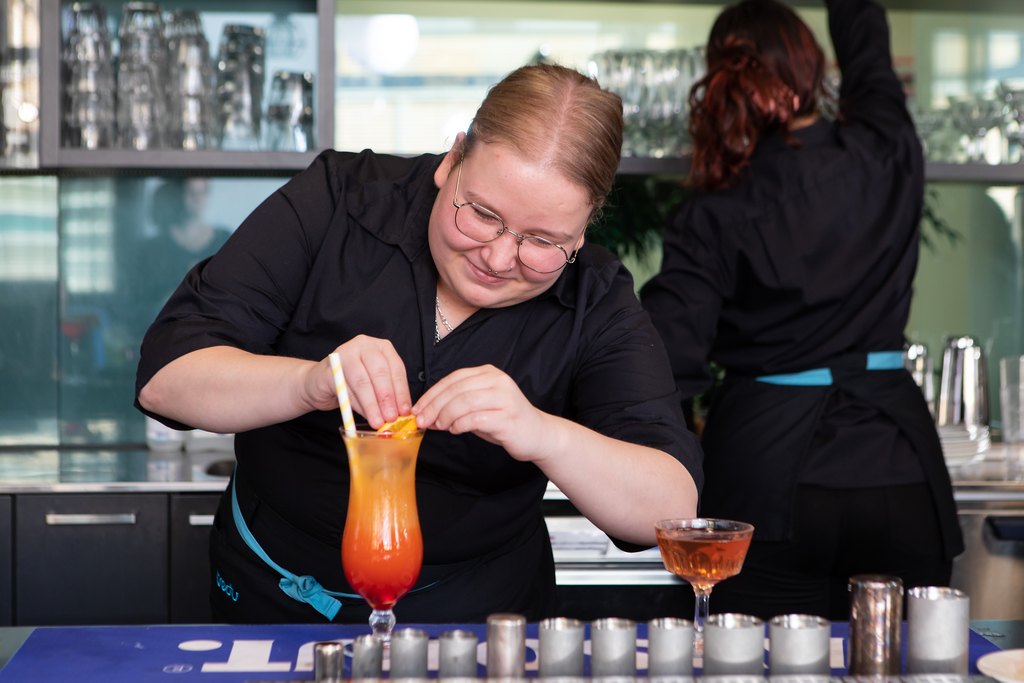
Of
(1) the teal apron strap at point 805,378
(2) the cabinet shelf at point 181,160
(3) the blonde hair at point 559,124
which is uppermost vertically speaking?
(2) the cabinet shelf at point 181,160

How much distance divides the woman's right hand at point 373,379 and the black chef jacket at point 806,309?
1248 millimetres

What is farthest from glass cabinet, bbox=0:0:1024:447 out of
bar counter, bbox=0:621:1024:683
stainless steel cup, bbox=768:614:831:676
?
stainless steel cup, bbox=768:614:831:676

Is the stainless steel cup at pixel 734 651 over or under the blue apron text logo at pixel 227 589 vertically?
over

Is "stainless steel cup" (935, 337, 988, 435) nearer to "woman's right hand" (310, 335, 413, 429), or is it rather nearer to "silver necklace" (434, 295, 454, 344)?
Answer: "silver necklace" (434, 295, 454, 344)

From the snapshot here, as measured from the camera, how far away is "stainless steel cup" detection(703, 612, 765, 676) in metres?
1.19

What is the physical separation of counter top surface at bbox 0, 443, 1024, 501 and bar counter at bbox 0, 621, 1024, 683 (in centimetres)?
108

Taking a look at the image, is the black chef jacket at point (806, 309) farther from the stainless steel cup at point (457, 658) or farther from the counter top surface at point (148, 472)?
the stainless steel cup at point (457, 658)

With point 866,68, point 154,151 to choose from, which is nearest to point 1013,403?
point 866,68

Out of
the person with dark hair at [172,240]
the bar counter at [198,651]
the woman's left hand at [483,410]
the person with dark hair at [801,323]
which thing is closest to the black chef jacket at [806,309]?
the person with dark hair at [801,323]

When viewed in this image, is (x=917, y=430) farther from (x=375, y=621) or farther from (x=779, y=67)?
(x=375, y=621)

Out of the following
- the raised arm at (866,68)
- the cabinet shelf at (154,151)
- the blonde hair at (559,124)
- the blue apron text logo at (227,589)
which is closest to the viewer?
the blonde hair at (559,124)

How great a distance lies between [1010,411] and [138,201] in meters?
2.38

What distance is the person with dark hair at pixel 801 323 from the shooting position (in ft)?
8.13

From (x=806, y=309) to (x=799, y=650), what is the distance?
1415mm
